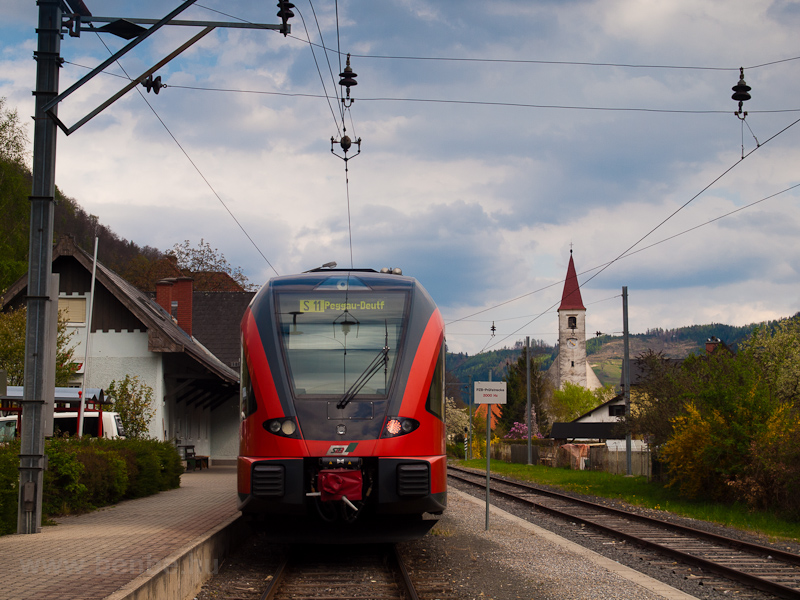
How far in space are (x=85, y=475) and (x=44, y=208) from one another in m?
4.58

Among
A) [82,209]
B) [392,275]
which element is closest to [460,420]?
[82,209]

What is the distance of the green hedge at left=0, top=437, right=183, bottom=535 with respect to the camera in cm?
Result: 1009

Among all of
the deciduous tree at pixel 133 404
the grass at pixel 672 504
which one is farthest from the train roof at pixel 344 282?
the deciduous tree at pixel 133 404

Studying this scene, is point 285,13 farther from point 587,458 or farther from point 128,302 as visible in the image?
point 587,458

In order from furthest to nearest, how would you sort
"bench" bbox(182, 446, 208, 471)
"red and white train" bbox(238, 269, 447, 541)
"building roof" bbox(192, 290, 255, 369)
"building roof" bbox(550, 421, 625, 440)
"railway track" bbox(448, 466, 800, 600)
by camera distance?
"building roof" bbox(550, 421, 625, 440) → "building roof" bbox(192, 290, 255, 369) → "bench" bbox(182, 446, 208, 471) → "railway track" bbox(448, 466, 800, 600) → "red and white train" bbox(238, 269, 447, 541)

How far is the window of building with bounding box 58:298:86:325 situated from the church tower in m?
95.8

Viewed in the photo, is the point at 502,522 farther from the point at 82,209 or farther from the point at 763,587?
the point at 82,209

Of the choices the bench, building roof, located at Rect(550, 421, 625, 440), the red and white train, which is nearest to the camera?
the red and white train

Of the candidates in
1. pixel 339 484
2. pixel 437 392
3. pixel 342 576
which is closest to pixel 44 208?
pixel 339 484

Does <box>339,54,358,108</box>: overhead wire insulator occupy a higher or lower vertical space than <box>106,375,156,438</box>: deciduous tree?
higher

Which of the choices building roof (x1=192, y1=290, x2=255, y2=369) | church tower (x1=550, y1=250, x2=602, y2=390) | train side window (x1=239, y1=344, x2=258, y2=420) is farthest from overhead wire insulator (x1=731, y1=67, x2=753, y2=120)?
church tower (x1=550, y1=250, x2=602, y2=390)

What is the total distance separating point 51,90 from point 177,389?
1697cm

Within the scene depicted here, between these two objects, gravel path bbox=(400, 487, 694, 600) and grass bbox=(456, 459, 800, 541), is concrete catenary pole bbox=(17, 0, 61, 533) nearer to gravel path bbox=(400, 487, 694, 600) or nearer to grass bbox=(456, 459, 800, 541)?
gravel path bbox=(400, 487, 694, 600)

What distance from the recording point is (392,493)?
28.6ft
